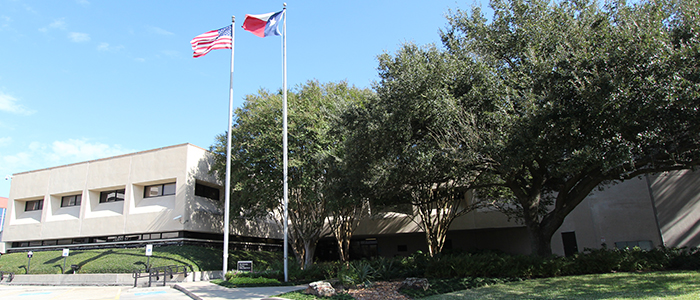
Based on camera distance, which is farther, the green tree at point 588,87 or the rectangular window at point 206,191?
the rectangular window at point 206,191

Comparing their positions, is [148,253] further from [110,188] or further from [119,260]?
[110,188]

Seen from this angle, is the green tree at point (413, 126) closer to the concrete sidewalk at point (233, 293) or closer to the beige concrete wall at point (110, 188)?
the concrete sidewalk at point (233, 293)

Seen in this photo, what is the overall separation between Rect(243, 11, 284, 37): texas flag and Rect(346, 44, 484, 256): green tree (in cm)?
713

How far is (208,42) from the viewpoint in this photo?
68.5 ft

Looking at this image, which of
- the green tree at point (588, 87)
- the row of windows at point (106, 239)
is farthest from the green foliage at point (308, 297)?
the row of windows at point (106, 239)

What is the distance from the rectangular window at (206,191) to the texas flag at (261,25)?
14201 mm

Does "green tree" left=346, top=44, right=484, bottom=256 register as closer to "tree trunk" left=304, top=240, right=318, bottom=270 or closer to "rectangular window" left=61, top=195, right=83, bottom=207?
"tree trunk" left=304, top=240, right=318, bottom=270

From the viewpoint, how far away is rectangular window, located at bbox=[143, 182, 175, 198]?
28125 millimetres

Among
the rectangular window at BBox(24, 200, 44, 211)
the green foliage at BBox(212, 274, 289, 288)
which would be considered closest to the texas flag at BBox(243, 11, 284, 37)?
the green foliage at BBox(212, 274, 289, 288)

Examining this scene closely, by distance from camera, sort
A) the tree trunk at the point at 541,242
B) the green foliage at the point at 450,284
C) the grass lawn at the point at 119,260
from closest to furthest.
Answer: the green foliage at the point at 450,284, the tree trunk at the point at 541,242, the grass lawn at the point at 119,260

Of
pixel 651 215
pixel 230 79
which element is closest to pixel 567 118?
pixel 651 215

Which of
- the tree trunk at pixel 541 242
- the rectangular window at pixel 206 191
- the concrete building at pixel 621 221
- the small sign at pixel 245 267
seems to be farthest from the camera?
the rectangular window at pixel 206 191

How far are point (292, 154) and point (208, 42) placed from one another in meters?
7.36

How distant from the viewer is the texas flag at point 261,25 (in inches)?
754
